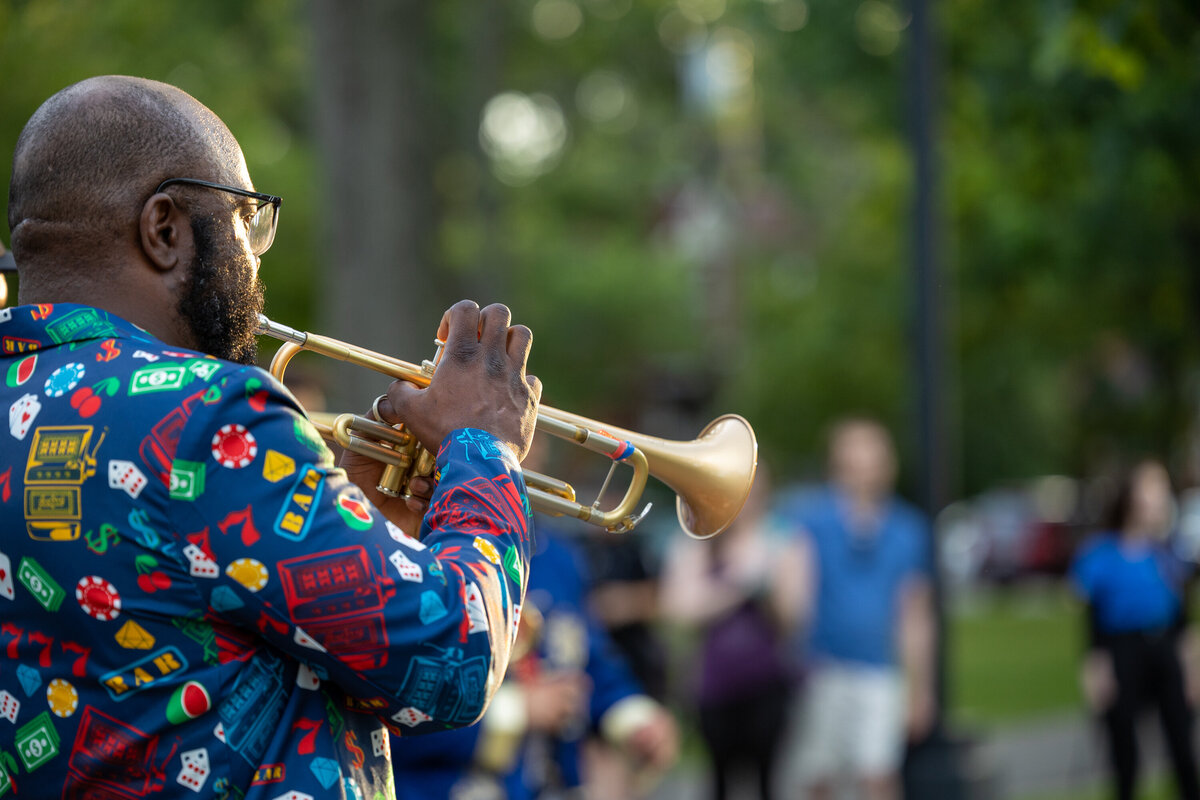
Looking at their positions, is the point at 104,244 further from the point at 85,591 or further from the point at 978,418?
the point at 978,418

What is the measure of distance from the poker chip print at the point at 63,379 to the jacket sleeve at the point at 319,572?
0.57 feet

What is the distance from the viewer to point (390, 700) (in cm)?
153

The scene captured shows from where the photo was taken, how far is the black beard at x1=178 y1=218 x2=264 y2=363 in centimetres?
166

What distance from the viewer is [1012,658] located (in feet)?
49.0

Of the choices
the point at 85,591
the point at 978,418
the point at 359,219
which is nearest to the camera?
the point at 85,591

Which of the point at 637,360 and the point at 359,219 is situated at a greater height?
the point at 637,360

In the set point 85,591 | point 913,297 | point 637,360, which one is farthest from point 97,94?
point 637,360

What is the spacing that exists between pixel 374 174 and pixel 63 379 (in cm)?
679

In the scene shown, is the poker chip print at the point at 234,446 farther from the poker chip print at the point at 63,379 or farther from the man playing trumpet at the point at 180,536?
the poker chip print at the point at 63,379

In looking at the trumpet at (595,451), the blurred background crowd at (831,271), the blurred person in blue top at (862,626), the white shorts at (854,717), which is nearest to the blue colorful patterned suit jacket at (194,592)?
the trumpet at (595,451)

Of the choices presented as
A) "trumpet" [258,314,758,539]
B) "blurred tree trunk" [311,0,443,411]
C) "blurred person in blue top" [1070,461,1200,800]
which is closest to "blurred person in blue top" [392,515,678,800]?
"trumpet" [258,314,758,539]

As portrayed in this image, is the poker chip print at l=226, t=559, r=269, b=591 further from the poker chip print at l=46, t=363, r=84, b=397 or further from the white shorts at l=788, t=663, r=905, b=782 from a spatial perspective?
the white shorts at l=788, t=663, r=905, b=782

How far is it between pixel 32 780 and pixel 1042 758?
27.4 ft

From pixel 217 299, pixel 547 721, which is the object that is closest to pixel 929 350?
pixel 547 721
